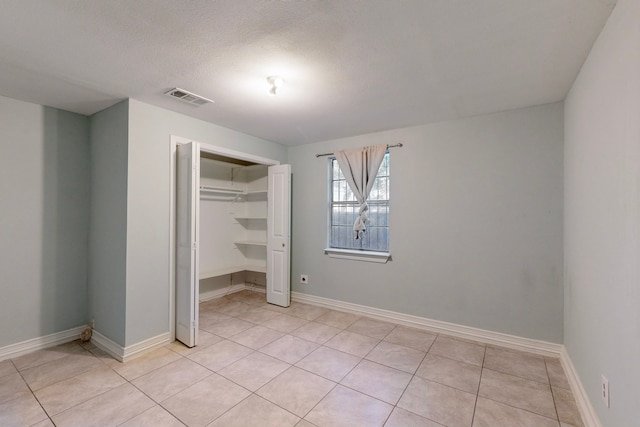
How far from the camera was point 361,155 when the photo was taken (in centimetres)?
383

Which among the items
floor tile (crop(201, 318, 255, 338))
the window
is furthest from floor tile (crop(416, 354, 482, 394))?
floor tile (crop(201, 318, 255, 338))

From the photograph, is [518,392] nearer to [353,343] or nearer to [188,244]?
[353,343]

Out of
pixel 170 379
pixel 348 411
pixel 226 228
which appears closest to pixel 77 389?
pixel 170 379

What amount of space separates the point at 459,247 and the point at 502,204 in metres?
0.63

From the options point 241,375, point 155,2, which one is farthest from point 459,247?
point 155,2

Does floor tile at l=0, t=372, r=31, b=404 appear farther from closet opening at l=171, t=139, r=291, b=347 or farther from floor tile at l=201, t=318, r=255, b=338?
floor tile at l=201, t=318, r=255, b=338

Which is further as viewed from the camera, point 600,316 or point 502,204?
point 502,204

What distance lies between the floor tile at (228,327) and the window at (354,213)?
5.34ft

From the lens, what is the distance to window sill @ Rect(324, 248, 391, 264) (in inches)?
146

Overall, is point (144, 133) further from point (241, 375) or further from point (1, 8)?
point (241, 375)

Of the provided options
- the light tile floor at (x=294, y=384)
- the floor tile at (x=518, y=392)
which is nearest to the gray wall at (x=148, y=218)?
the light tile floor at (x=294, y=384)

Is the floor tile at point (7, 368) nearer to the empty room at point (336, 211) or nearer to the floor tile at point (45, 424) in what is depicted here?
the empty room at point (336, 211)

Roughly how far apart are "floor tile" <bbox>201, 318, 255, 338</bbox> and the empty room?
3cm

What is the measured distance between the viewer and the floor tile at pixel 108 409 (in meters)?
1.86
